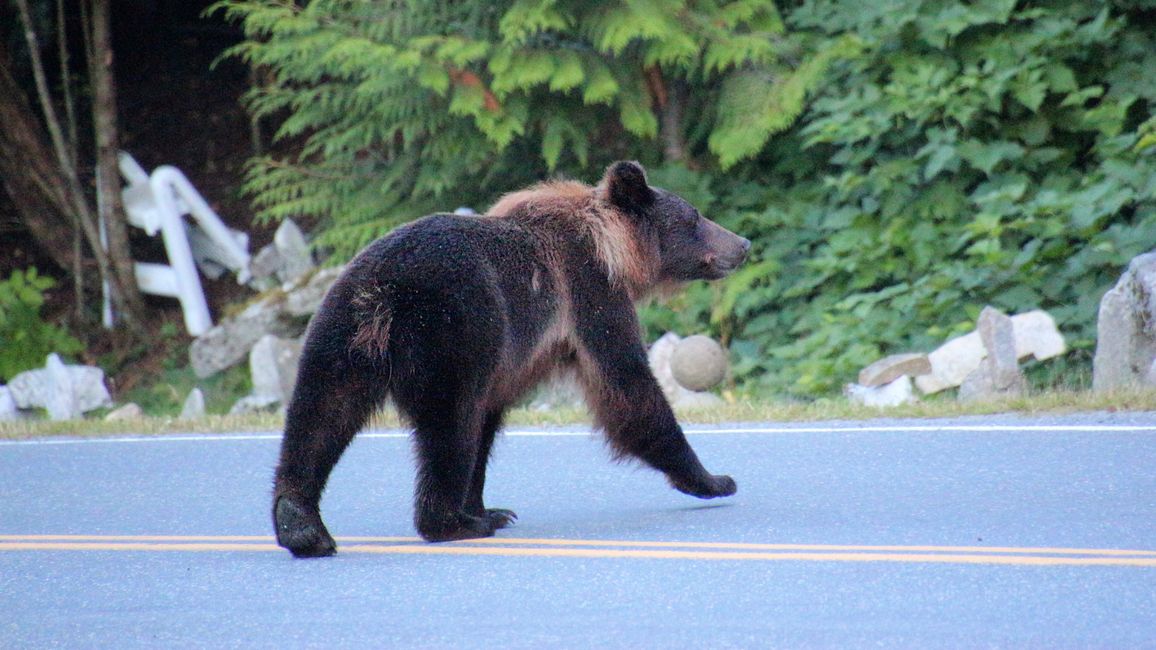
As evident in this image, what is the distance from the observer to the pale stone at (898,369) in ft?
35.8

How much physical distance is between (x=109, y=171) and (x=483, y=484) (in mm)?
11065

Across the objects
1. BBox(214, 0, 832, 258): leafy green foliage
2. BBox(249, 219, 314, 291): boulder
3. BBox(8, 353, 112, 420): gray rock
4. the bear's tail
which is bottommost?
BBox(8, 353, 112, 420): gray rock

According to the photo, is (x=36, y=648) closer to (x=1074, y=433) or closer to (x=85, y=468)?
(x=85, y=468)

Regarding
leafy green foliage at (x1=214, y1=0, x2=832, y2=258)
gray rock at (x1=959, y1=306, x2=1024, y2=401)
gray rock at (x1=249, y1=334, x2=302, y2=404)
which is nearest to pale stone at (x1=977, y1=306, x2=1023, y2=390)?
gray rock at (x1=959, y1=306, x2=1024, y2=401)

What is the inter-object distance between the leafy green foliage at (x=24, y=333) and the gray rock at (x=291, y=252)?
2437 mm

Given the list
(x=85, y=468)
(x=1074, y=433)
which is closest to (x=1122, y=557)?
(x=1074, y=433)

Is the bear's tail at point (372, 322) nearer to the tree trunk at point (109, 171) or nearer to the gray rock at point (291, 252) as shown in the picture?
the gray rock at point (291, 252)

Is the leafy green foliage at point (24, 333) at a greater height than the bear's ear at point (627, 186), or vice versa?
the bear's ear at point (627, 186)

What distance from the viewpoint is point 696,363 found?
12141 mm

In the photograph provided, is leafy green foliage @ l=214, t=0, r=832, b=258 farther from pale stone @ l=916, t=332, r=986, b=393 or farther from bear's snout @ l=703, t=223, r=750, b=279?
bear's snout @ l=703, t=223, r=750, b=279

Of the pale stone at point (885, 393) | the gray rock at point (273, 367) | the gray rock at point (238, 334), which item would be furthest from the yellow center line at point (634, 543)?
the gray rock at point (238, 334)

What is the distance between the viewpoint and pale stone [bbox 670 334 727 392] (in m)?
12.1

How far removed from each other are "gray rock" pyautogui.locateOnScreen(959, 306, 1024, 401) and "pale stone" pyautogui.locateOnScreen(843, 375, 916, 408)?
1.43 ft

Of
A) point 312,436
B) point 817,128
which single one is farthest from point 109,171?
point 312,436
